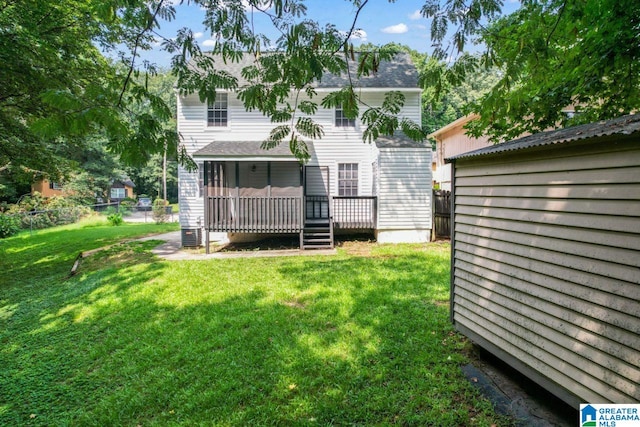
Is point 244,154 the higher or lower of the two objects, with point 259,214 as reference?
higher

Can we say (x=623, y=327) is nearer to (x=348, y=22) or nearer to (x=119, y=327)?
(x=348, y=22)

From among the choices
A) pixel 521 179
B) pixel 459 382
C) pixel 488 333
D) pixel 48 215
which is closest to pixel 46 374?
pixel 459 382

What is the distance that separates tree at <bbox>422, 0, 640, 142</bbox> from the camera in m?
3.04

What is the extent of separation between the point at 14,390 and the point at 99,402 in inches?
45.7

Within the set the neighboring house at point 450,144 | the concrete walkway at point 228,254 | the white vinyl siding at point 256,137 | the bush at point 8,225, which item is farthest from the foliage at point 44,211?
the neighboring house at point 450,144

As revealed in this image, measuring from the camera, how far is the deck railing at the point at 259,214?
10.2 m

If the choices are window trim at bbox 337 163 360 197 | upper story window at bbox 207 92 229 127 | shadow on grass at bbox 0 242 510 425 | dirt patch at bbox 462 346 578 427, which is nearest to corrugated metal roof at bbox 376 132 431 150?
window trim at bbox 337 163 360 197

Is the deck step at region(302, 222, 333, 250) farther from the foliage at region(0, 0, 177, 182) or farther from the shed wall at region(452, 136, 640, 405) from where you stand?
the shed wall at region(452, 136, 640, 405)

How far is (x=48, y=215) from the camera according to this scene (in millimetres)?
19484

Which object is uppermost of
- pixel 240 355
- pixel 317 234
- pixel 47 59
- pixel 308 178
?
pixel 47 59

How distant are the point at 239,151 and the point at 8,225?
14393 millimetres

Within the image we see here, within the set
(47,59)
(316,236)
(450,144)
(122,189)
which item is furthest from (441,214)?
(122,189)

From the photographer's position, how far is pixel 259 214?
10250 mm

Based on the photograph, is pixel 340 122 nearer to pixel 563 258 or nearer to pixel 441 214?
pixel 441 214
